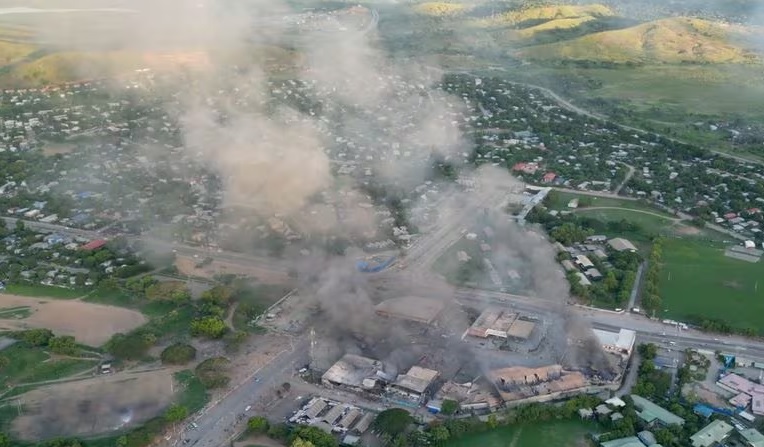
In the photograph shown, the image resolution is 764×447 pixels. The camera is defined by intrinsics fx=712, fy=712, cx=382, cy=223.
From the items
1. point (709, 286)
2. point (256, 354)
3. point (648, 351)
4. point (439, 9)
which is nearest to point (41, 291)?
point (256, 354)

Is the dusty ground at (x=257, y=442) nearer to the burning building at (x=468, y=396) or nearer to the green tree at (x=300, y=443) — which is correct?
the green tree at (x=300, y=443)

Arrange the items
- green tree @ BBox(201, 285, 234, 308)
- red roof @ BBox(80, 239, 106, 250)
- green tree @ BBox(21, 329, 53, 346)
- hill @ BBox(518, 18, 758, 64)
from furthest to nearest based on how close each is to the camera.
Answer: hill @ BBox(518, 18, 758, 64), red roof @ BBox(80, 239, 106, 250), green tree @ BBox(201, 285, 234, 308), green tree @ BBox(21, 329, 53, 346)

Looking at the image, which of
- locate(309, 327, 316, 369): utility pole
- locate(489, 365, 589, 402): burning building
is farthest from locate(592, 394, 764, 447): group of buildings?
locate(309, 327, 316, 369): utility pole

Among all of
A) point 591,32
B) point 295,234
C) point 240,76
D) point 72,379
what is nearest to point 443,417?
point 72,379

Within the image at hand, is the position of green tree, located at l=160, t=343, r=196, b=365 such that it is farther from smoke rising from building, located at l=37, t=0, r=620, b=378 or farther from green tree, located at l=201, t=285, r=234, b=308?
smoke rising from building, located at l=37, t=0, r=620, b=378

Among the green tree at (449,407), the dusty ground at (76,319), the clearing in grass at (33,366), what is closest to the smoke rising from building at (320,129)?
the green tree at (449,407)

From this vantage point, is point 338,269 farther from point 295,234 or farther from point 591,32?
point 591,32

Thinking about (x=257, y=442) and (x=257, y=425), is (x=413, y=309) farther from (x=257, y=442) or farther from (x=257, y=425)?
(x=257, y=442)
